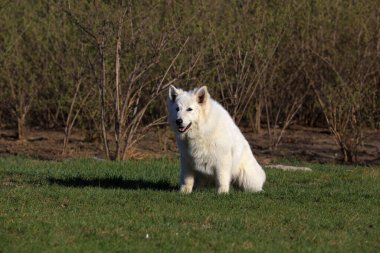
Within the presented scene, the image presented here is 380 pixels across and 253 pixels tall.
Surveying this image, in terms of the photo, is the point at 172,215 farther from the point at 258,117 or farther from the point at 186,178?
the point at 258,117

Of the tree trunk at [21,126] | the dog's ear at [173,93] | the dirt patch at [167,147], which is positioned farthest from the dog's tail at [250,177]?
the tree trunk at [21,126]

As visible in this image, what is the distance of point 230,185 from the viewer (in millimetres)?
11711

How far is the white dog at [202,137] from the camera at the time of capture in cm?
1088

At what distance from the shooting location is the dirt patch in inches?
735

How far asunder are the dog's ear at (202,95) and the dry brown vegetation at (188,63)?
4856 mm

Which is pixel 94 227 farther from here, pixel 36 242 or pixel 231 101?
pixel 231 101

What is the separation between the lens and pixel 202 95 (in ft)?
35.9

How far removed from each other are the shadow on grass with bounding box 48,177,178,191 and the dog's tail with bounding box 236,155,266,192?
0.94 metres

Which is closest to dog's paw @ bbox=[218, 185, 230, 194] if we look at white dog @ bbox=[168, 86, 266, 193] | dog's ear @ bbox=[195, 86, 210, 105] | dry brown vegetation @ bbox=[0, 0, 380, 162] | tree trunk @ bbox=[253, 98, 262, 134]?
white dog @ bbox=[168, 86, 266, 193]

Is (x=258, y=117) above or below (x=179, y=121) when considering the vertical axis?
below

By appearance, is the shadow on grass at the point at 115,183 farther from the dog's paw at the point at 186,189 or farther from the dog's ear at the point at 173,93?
the dog's ear at the point at 173,93

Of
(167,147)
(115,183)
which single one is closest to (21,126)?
(167,147)

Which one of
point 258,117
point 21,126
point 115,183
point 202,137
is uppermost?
point 202,137

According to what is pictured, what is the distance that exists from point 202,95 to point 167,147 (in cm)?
900
